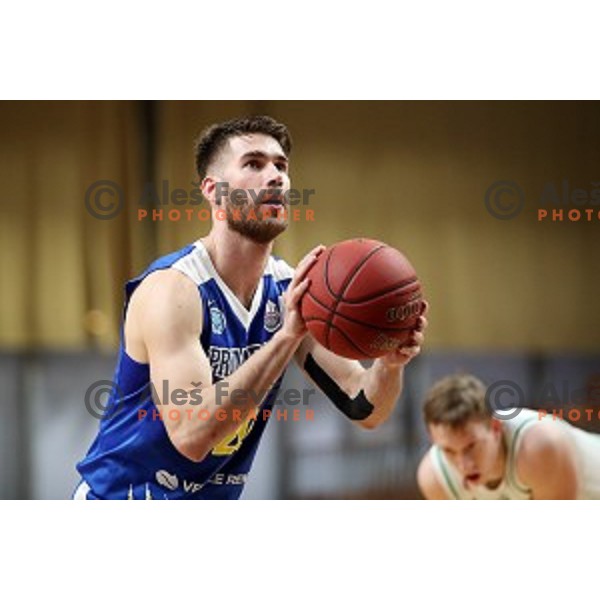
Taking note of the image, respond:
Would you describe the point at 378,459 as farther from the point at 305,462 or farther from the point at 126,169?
the point at 126,169

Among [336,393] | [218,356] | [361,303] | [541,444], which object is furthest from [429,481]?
[361,303]

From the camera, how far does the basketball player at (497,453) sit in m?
3.10

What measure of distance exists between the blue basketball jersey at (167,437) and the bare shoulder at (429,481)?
0.69 meters

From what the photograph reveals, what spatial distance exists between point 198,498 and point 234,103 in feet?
3.37

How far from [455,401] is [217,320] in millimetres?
887

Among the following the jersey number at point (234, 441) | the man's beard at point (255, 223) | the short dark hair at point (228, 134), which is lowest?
the jersey number at point (234, 441)

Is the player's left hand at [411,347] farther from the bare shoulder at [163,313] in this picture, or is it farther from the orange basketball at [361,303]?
the bare shoulder at [163,313]

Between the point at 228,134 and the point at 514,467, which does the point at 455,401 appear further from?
the point at 228,134

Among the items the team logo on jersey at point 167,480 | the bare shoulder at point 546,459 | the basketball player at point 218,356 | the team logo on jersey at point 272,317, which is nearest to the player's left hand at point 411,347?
the basketball player at point 218,356

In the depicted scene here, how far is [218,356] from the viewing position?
8.50 feet

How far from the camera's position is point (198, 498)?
2670mm

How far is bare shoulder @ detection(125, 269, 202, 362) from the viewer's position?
96.9 inches

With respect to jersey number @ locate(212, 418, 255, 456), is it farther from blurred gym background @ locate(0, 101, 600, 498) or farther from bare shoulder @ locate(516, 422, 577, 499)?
bare shoulder @ locate(516, 422, 577, 499)

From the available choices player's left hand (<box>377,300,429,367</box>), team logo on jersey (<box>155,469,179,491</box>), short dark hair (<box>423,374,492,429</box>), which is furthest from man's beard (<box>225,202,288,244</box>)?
short dark hair (<box>423,374,492,429</box>)
